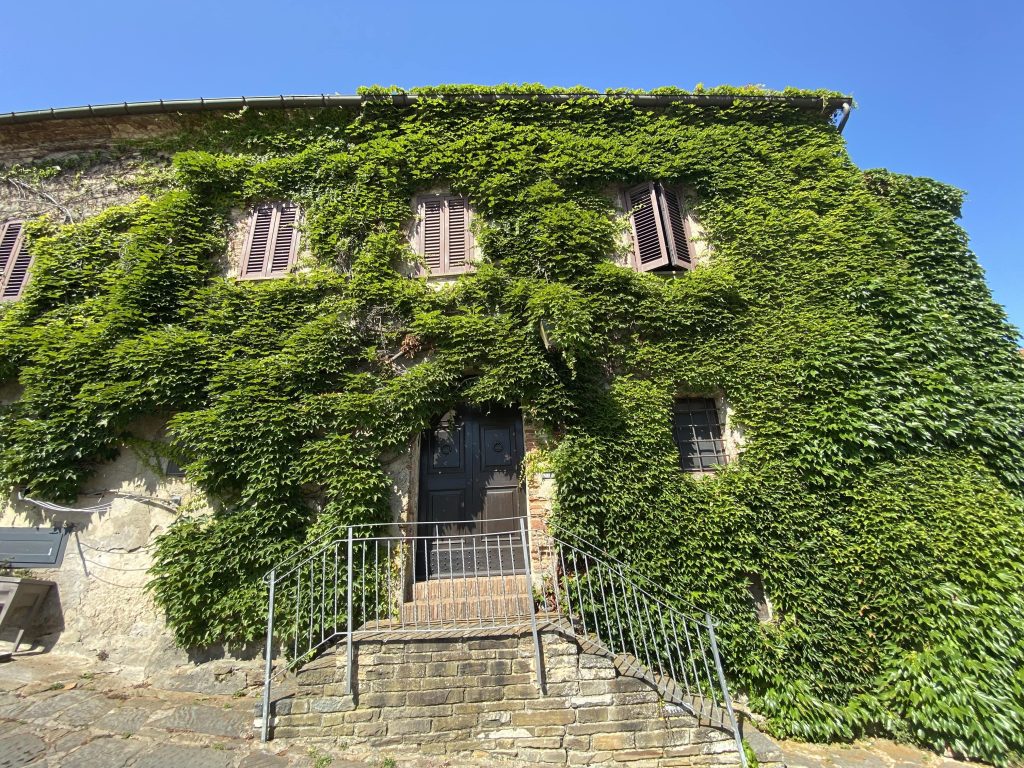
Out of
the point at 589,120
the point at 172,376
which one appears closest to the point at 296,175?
the point at 172,376

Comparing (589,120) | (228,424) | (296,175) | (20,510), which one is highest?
(589,120)

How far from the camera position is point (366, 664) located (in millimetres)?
4473

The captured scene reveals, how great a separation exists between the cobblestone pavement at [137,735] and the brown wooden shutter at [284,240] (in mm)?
5803

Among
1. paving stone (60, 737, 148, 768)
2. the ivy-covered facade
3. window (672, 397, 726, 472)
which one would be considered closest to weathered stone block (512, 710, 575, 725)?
the ivy-covered facade

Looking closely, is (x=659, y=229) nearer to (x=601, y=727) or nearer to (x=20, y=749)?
(x=601, y=727)

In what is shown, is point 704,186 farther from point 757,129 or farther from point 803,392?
point 803,392

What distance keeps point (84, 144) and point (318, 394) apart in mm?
7445

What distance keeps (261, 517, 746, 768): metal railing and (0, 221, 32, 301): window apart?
7160mm

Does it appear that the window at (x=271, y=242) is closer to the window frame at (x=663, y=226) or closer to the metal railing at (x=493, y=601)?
the metal railing at (x=493, y=601)

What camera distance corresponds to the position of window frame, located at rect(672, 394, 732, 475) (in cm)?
661

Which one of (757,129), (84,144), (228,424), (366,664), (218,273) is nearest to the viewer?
(366,664)

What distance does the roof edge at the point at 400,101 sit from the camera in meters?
8.34

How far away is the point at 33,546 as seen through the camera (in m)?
6.29

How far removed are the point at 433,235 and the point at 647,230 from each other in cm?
354
